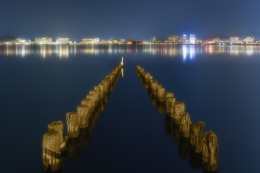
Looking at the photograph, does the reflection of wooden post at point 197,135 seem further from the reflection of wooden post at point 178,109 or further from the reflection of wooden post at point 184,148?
the reflection of wooden post at point 178,109

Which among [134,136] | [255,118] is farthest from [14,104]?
[255,118]

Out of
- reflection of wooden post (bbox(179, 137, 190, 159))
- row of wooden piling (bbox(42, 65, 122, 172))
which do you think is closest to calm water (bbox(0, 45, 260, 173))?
reflection of wooden post (bbox(179, 137, 190, 159))

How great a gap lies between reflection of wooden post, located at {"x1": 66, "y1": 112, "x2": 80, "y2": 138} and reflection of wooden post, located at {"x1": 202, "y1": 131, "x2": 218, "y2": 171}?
2972 millimetres

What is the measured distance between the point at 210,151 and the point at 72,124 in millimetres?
3221

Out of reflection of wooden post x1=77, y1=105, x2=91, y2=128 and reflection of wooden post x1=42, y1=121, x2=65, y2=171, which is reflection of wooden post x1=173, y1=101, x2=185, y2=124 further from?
reflection of wooden post x1=42, y1=121, x2=65, y2=171

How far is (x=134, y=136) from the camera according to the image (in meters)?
8.34

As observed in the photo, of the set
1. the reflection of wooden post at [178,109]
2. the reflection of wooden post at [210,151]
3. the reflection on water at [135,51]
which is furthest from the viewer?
the reflection on water at [135,51]

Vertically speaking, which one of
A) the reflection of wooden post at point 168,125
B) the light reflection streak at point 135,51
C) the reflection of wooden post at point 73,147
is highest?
the light reflection streak at point 135,51

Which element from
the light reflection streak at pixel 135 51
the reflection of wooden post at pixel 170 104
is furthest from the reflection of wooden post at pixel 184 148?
the light reflection streak at pixel 135 51

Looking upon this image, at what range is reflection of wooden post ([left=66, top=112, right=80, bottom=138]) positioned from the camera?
7227mm

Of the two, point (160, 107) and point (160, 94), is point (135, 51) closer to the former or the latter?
point (160, 94)

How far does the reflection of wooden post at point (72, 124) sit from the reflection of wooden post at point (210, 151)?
2972 mm

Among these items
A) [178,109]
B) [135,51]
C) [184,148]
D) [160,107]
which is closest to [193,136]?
[184,148]

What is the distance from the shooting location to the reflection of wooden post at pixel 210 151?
18.2 ft
